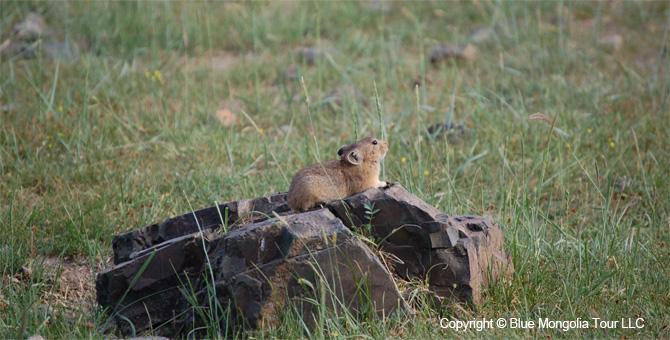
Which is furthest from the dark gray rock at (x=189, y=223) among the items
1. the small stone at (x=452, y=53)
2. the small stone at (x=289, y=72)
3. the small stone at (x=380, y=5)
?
the small stone at (x=380, y=5)

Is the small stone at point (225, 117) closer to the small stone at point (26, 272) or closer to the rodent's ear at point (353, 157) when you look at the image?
the small stone at point (26, 272)

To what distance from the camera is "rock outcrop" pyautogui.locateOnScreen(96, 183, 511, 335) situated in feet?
12.2

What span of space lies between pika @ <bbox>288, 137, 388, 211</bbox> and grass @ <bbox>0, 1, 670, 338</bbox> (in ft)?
0.77

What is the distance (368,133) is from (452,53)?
263 cm

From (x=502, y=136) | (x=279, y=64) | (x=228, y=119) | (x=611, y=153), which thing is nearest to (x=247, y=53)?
(x=279, y=64)

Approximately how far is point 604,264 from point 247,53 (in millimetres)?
6967

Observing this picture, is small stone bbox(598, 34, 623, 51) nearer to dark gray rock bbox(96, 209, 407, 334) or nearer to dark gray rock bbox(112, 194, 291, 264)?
dark gray rock bbox(112, 194, 291, 264)

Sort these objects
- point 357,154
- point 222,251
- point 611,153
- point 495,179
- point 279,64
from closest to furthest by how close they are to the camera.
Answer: point 222,251 < point 357,154 < point 495,179 < point 611,153 < point 279,64

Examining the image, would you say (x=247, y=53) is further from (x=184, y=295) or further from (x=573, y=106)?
(x=184, y=295)

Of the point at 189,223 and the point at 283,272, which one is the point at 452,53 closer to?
the point at 189,223

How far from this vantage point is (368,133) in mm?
7422

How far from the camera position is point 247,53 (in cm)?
998

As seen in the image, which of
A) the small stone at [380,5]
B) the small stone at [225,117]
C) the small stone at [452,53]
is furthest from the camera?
the small stone at [380,5]

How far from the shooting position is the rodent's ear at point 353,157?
4.41 m
